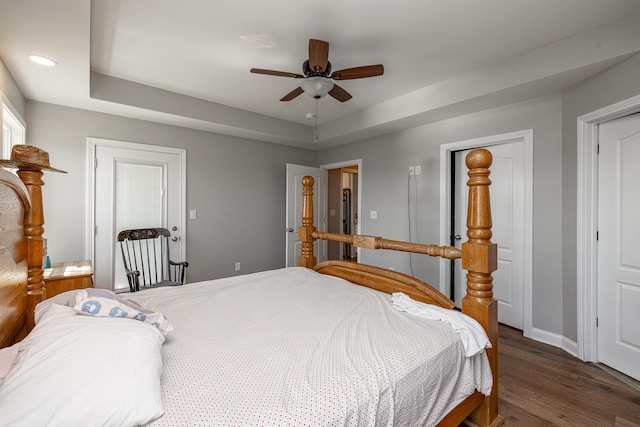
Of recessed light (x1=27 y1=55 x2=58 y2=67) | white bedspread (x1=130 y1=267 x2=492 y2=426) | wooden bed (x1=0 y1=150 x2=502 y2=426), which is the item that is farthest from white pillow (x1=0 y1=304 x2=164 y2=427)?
recessed light (x1=27 y1=55 x2=58 y2=67)

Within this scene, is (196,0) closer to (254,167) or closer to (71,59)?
(71,59)

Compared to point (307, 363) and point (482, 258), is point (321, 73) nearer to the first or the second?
point (482, 258)

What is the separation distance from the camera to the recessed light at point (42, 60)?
2.06 meters

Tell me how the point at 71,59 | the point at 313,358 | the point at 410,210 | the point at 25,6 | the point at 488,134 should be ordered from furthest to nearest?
the point at 410,210, the point at 488,134, the point at 71,59, the point at 25,6, the point at 313,358

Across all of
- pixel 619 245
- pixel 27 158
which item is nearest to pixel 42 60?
pixel 27 158

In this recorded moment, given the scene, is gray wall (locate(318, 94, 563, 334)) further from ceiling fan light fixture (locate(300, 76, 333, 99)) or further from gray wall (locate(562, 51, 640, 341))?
ceiling fan light fixture (locate(300, 76, 333, 99))

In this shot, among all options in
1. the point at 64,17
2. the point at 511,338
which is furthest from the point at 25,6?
the point at 511,338

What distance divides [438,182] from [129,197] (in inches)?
142

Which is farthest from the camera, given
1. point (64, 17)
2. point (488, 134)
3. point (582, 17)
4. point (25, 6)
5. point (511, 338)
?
point (488, 134)

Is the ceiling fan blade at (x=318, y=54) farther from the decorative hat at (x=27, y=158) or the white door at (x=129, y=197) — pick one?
the white door at (x=129, y=197)

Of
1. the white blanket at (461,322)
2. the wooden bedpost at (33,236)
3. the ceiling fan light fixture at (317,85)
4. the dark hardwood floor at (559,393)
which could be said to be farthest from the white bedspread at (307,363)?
the ceiling fan light fixture at (317,85)

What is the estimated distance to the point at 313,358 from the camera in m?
1.08

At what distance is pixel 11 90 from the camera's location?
235cm

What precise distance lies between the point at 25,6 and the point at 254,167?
296 cm
